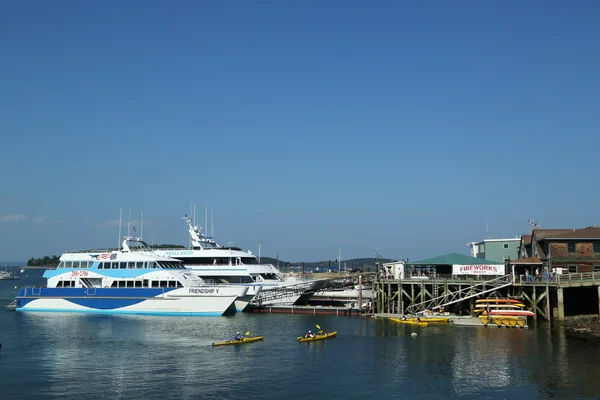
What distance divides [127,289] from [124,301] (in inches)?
45.0

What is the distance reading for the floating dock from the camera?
52.3 m

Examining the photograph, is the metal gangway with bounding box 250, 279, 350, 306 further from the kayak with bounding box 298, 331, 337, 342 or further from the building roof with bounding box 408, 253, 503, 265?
the kayak with bounding box 298, 331, 337, 342

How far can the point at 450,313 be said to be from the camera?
47.6 m

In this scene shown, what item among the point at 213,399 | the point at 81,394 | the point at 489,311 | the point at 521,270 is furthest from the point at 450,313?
the point at 81,394

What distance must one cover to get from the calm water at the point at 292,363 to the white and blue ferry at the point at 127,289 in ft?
18.1

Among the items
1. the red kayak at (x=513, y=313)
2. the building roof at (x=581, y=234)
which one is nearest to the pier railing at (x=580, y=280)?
the red kayak at (x=513, y=313)

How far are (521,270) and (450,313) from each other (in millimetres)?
8182

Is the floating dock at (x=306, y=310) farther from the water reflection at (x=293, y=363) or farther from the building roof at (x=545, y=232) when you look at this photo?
the building roof at (x=545, y=232)

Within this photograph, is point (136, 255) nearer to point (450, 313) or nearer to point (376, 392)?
point (450, 313)

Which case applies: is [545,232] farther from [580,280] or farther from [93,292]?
[93,292]

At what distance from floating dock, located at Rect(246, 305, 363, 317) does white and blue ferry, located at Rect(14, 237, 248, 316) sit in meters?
3.89

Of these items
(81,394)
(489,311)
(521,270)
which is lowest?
(81,394)

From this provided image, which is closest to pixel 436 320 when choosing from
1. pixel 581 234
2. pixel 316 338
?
pixel 316 338

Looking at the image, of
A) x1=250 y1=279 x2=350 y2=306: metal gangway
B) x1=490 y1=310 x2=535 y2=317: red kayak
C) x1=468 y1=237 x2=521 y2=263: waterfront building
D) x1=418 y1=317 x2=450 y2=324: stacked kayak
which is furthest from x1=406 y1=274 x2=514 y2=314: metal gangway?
x1=468 y1=237 x2=521 y2=263: waterfront building
